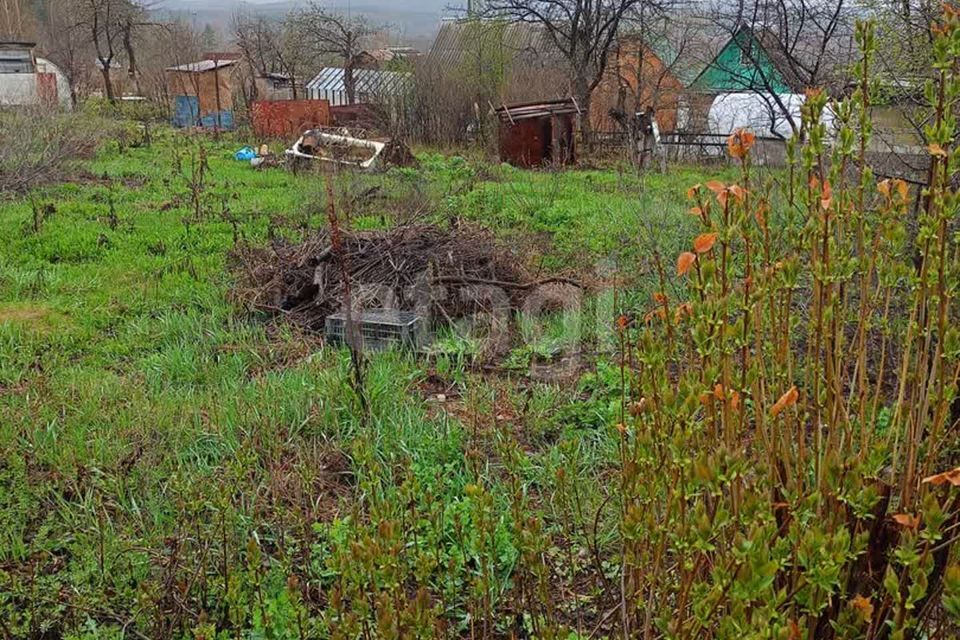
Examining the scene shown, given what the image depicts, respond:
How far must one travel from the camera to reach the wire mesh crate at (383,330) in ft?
17.5

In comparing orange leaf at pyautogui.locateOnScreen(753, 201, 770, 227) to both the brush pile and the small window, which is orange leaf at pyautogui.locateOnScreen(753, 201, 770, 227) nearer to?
the brush pile

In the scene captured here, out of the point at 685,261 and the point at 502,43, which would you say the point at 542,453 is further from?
the point at 502,43

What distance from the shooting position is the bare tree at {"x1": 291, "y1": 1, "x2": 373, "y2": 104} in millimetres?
25578

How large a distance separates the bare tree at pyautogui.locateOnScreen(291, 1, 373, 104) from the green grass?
62.1 feet

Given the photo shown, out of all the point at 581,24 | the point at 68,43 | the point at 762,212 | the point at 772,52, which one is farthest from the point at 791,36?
the point at 68,43

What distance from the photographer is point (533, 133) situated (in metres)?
16.8

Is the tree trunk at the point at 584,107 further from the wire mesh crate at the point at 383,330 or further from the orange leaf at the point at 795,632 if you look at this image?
the orange leaf at the point at 795,632

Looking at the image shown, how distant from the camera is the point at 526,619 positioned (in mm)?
2688

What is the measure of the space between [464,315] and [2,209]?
6.77 m

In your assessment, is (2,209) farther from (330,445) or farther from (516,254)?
(330,445)

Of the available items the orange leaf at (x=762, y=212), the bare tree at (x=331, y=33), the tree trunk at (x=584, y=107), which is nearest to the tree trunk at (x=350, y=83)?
the bare tree at (x=331, y=33)

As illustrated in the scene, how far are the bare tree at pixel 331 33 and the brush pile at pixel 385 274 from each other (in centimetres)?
1882

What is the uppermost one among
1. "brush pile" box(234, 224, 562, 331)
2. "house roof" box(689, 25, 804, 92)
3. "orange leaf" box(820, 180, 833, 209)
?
"house roof" box(689, 25, 804, 92)

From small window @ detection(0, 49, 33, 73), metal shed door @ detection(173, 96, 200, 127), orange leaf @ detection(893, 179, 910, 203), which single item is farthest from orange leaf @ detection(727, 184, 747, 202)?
small window @ detection(0, 49, 33, 73)
